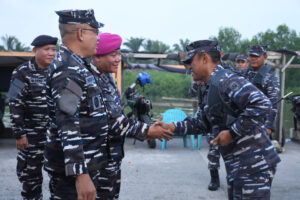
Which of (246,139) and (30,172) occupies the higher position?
(246,139)

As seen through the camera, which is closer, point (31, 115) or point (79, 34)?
point (79, 34)

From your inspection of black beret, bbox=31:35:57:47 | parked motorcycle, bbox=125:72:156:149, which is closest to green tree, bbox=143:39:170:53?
parked motorcycle, bbox=125:72:156:149

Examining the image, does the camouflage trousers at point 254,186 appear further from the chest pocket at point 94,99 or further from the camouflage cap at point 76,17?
the camouflage cap at point 76,17

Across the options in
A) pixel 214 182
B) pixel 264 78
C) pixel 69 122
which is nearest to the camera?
pixel 69 122

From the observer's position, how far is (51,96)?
2.10 metres

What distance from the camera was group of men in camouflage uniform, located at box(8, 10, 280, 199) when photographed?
2.00 m

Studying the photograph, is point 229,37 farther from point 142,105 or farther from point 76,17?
point 76,17

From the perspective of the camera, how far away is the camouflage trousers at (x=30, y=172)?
12.3ft

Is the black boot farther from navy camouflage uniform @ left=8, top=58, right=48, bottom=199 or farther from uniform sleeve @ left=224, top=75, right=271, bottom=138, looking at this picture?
uniform sleeve @ left=224, top=75, right=271, bottom=138

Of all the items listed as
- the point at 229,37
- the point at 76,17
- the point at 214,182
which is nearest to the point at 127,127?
the point at 76,17

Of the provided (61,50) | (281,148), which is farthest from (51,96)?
(281,148)

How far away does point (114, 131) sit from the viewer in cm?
271

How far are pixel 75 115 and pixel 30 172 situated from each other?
7.18ft

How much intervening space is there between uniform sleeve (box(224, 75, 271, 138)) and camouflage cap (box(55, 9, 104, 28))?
1166 millimetres
